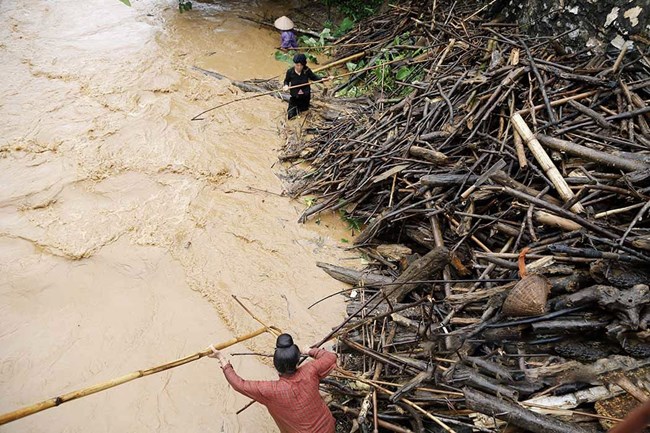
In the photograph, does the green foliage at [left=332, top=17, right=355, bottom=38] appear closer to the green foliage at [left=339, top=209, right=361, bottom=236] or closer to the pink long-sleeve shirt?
the green foliage at [left=339, top=209, right=361, bottom=236]

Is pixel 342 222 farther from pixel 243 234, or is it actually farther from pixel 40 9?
pixel 40 9

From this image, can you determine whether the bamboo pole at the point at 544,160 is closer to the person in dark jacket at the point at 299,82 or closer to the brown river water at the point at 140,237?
the brown river water at the point at 140,237

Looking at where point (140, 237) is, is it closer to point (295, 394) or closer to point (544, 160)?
point (295, 394)

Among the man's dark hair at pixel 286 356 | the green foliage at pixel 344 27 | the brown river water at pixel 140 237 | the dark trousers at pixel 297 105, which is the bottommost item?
the brown river water at pixel 140 237

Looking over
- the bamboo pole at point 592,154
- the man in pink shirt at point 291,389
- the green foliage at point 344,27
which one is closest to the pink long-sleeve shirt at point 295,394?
the man in pink shirt at point 291,389

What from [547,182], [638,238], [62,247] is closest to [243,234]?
[62,247]

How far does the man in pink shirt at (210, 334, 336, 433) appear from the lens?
9.65ft

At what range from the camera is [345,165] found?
19.3 ft

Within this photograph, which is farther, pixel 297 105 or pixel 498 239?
pixel 297 105

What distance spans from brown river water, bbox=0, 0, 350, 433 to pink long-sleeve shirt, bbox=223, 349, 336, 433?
3.19 feet

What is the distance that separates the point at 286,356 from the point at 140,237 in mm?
3104

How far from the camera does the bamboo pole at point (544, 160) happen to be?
3938mm

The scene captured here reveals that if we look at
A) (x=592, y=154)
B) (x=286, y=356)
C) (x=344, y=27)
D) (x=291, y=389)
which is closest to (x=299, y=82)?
(x=344, y=27)

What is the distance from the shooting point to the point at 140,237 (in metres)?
5.28
